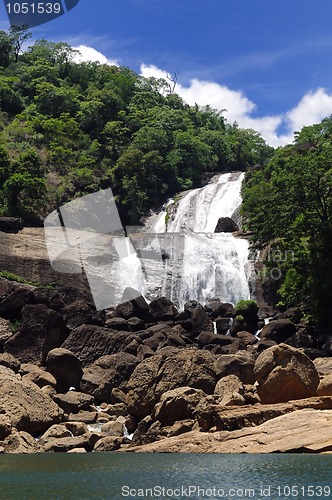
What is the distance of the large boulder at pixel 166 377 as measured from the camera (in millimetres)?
23516

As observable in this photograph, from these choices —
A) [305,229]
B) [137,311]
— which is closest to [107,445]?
[137,311]

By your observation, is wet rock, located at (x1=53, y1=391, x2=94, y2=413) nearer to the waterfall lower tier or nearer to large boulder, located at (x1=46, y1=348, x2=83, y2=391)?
large boulder, located at (x1=46, y1=348, x2=83, y2=391)

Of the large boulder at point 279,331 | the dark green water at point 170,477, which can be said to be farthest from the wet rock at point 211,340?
the dark green water at point 170,477

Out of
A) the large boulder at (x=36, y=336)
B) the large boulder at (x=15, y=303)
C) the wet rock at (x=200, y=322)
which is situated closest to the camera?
the large boulder at (x=36, y=336)

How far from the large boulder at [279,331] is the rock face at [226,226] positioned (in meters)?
20.1

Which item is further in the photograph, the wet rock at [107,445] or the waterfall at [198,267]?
the waterfall at [198,267]

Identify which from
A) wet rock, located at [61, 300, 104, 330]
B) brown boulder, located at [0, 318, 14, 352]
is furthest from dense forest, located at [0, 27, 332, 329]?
brown boulder, located at [0, 318, 14, 352]

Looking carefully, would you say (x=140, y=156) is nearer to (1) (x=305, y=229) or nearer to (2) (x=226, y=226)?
(2) (x=226, y=226)

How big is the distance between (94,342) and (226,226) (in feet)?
84.7

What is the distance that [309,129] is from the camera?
77.8 meters

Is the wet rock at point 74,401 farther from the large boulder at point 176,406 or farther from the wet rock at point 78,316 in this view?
the wet rock at point 78,316

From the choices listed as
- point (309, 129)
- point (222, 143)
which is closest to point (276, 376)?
point (309, 129)

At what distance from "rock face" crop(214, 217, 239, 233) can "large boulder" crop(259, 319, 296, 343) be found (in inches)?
790

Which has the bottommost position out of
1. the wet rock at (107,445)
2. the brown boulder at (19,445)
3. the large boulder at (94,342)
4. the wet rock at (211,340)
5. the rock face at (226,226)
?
the wet rock at (107,445)
